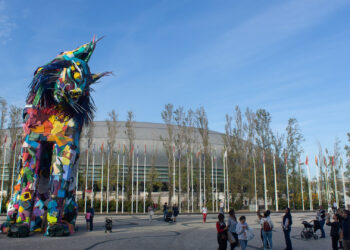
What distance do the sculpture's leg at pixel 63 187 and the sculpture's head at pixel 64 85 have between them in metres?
1.81

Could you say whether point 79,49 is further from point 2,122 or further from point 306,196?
point 306,196

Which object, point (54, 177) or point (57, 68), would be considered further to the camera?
point (57, 68)

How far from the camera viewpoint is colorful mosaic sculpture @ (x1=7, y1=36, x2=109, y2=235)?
41.2 ft

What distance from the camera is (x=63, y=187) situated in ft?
41.4

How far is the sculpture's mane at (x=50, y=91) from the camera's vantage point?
1325cm

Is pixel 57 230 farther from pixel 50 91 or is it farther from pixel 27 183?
pixel 50 91

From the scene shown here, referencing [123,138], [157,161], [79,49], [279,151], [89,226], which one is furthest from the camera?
[123,138]

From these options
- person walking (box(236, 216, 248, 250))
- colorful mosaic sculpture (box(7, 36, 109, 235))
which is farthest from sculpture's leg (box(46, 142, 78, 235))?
person walking (box(236, 216, 248, 250))

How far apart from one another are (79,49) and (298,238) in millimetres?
12630

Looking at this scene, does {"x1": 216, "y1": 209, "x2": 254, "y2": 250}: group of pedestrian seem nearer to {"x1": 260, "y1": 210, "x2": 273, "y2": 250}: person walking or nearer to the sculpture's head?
{"x1": 260, "y1": 210, "x2": 273, "y2": 250}: person walking

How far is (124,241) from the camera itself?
38.9ft

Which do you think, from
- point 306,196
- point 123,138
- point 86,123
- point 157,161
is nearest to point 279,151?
point 306,196

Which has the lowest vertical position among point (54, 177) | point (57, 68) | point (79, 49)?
point (54, 177)

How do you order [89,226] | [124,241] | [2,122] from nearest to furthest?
[124,241] < [89,226] < [2,122]
